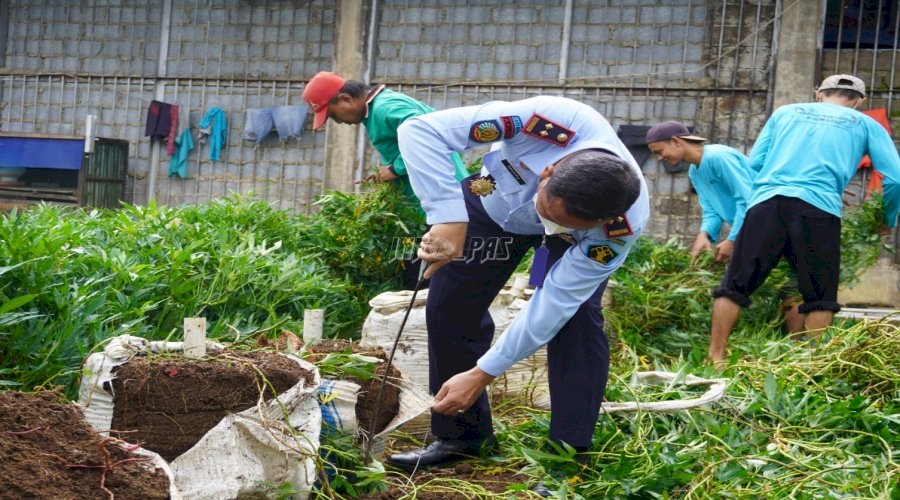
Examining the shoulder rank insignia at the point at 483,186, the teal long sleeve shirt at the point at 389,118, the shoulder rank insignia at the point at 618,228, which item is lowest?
the shoulder rank insignia at the point at 618,228

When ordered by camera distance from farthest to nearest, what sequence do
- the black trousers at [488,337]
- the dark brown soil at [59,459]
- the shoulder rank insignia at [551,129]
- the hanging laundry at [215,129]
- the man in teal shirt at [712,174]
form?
the hanging laundry at [215,129] < the man in teal shirt at [712,174] < the black trousers at [488,337] < the shoulder rank insignia at [551,129] < the dark brown soil at [59,459]

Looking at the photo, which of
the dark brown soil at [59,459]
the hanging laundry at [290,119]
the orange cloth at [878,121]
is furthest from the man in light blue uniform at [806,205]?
the hanging laundry at [290,119]

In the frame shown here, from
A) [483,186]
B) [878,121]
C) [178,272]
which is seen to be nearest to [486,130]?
[483,186]

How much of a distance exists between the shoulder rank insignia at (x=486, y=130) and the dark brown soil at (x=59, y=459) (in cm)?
143

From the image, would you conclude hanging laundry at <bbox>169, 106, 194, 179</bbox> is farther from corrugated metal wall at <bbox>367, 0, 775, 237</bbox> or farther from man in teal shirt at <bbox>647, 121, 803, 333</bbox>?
man in teal shirt at <bbox>647, 121, 803, 333</bbox>

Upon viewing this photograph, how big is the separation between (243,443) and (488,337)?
1163mm

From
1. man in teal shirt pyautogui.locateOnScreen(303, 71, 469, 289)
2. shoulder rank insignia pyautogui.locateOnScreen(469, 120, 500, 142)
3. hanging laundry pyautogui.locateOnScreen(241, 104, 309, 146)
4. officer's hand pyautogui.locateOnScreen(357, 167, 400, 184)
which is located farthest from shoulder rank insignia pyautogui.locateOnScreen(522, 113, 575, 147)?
hanging laundry pyautogui.locateOnScreen(241, 104, 309, 146)

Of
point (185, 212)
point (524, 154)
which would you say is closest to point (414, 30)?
point (185, 212)

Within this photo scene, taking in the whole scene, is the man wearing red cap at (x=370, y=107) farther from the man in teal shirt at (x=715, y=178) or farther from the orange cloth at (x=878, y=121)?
the orange cloth at (x=878, y=121)

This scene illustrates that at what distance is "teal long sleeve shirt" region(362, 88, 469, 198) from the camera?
556 cm

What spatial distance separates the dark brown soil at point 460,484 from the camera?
10.9 ft

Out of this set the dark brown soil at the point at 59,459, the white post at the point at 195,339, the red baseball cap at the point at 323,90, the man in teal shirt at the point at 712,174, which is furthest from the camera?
the man in teal shirt at the point at 712,174

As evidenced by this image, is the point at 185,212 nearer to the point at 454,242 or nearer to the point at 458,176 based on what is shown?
the point at 458,176

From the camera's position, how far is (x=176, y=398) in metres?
3.00
